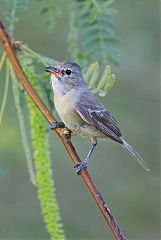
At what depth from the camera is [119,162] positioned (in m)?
8.50

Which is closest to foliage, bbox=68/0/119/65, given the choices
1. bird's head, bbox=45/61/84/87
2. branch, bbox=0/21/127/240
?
bird's head, bbox=45/61/84/87

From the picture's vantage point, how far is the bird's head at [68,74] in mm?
4121

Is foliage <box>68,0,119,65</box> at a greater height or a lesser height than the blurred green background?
lesser

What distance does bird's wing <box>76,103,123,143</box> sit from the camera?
4160 mm

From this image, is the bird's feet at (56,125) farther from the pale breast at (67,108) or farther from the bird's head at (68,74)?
the bird's head at (68,74)

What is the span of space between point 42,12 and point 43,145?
101 cm

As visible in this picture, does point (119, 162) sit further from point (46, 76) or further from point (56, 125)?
point (56, 125)

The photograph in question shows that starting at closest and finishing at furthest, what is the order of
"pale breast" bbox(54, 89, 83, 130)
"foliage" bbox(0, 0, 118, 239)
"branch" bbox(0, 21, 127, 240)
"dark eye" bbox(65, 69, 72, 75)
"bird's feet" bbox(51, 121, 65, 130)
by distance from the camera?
1. "branch" bbox(0, 21, 127, 240)
2. "bird's feet" bbox(51, 121, 65, 130)
3. "foliage" bbox(0, 0, 118, 239)
4. "pale breast" bbox(54, 89, 83, 130)
5. "dark eye" bbox(65, 69, 72, 75)

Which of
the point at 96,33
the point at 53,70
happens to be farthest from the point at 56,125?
the point at 96,33

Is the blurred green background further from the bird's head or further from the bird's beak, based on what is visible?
the bird's beak

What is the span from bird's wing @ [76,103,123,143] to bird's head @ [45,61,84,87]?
214 millimetres

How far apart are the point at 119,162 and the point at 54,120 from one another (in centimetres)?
541

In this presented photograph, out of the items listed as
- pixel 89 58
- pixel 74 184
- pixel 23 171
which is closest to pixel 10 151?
pixel 89 58

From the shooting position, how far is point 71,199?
829cm
